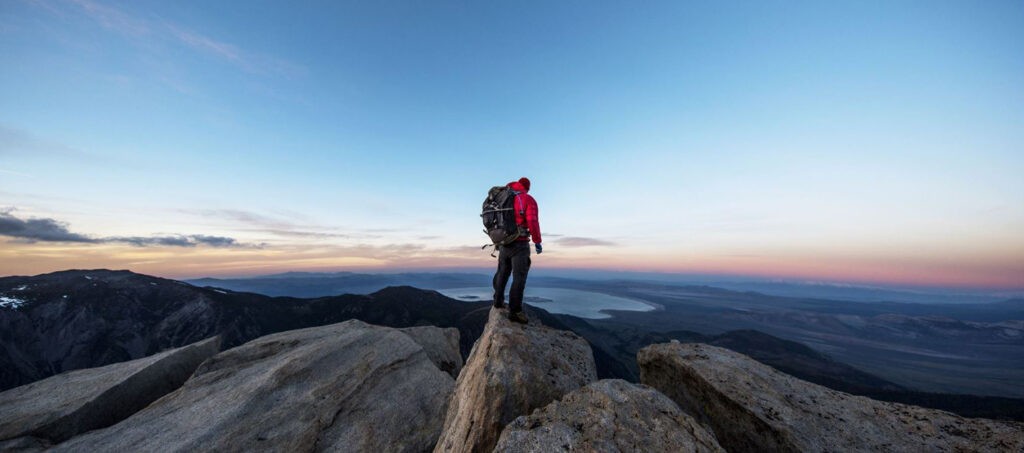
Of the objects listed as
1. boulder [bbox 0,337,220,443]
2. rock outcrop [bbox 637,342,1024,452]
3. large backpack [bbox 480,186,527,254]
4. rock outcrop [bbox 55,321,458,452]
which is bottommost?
boulder [bbox 0,337,220,443]

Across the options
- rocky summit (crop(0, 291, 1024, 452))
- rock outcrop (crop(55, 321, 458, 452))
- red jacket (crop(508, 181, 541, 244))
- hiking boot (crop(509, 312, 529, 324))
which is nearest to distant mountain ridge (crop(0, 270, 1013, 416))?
rock outcrop (crop(55, 321, 458, 452))

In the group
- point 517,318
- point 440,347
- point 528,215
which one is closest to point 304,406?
point 517,318

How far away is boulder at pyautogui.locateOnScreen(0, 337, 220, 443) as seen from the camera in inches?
580

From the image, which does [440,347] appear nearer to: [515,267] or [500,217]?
[515,267]

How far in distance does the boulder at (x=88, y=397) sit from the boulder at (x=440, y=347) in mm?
12449

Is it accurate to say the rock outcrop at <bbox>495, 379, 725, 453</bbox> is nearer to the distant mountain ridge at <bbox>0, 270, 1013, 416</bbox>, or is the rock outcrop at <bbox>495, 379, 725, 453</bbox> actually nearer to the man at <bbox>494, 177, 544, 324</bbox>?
the man at <bbox>494, 177, 544, 324</bbox>

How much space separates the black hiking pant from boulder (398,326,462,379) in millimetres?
10527

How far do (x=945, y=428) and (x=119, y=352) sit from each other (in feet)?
786

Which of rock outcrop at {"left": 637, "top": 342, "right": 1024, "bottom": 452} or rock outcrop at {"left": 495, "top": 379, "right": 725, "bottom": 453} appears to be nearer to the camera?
rock outcrop at {"left": 495, "top": 379, "right": 725, "bottom": 453}

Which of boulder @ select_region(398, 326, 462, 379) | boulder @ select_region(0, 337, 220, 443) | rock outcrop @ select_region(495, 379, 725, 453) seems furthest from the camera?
boulder @ select_region(398, 326, 462, 379)

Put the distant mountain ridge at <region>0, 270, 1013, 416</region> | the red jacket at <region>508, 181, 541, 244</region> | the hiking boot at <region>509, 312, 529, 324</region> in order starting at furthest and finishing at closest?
1. the distant mountain ridge at <region>0, 270, 1013, 416</region>
2. the hiking boot at <region>509, 312, 529, 324</region>
3. the red jacket at <region>508, 181, 541, 244</region>

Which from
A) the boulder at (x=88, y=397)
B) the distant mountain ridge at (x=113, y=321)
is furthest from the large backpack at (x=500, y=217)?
the distant mountain ridge at (x=113, y=321)

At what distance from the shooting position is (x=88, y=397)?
16297mm

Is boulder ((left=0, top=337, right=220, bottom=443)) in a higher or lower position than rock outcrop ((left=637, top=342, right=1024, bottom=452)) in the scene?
lower
